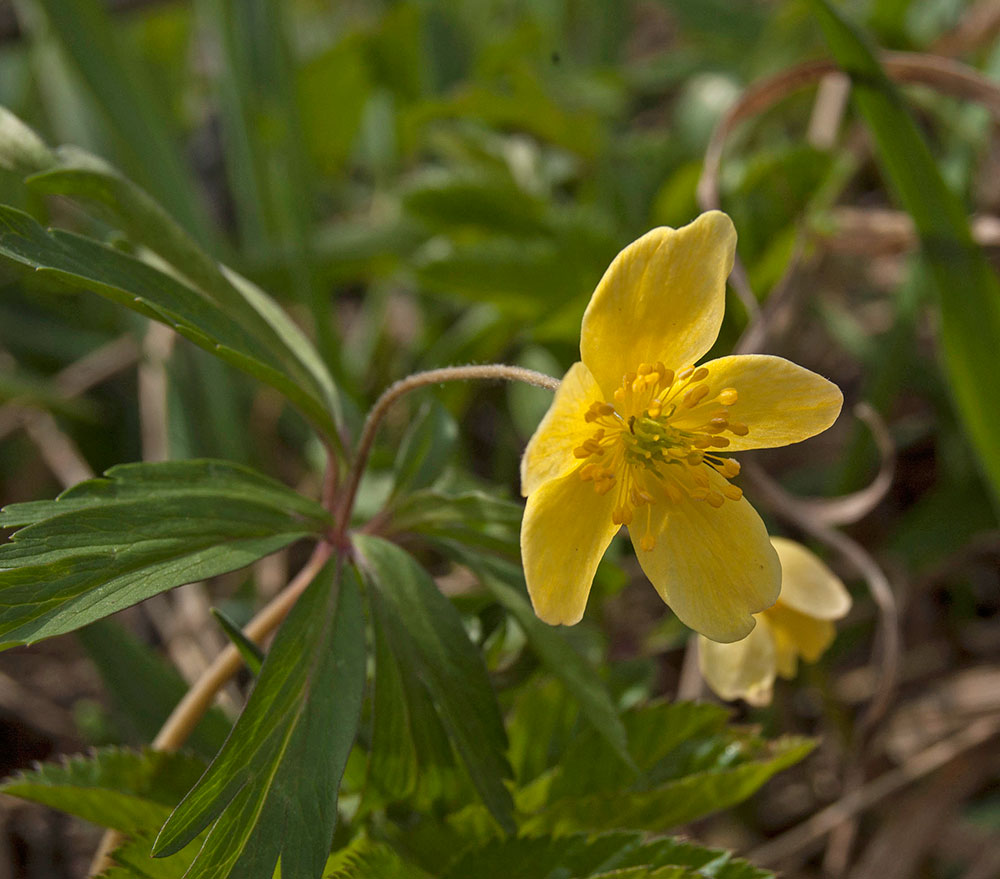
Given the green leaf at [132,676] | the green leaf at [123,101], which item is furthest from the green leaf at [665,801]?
the green leaf at [123,101]

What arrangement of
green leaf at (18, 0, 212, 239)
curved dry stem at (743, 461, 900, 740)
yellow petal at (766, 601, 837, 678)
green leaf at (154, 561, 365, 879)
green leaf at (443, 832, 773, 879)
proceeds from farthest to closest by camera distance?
1. green leaf at (18, 0, 212, 239)
2. curved dry stem at (743, 461, 900, 740)
3. yellow petal at (766, 601, 837, 678)
4. green leaf at (443, 832, 773, 879)
5. green leaf at (154, 561, 365, 879)

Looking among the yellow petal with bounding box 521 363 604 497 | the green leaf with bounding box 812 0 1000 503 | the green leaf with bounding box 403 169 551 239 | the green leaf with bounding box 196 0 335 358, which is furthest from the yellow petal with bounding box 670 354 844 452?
the green leaf with bounding box 196 0 335 358

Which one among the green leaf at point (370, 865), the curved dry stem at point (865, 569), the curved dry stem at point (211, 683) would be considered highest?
the curved dry stem at point (211, 683)

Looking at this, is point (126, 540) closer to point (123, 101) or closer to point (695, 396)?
point (695, 396)

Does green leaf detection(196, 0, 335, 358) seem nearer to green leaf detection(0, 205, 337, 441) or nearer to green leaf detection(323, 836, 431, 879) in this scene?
green leaf detection(0, 205, 337, 441)

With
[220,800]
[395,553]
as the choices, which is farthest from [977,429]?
[220,800]

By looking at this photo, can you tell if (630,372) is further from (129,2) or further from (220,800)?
(129,2)

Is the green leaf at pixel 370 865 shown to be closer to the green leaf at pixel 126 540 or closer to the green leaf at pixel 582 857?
the green leaf at pixel 582 857
